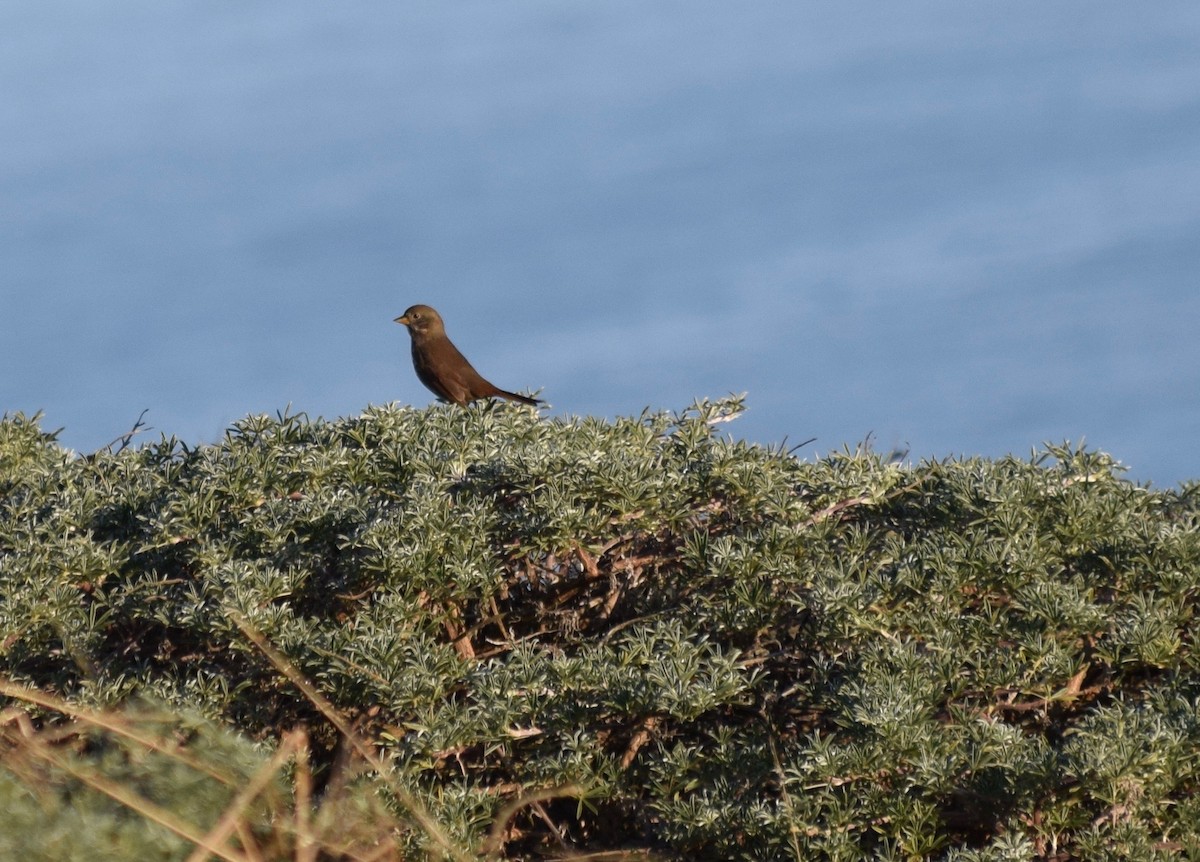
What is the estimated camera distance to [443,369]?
9914mm

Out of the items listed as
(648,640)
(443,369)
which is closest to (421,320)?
(443,369)

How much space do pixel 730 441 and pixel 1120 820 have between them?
180 cm

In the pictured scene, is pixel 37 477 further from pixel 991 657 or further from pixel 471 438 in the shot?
pixel 991 657

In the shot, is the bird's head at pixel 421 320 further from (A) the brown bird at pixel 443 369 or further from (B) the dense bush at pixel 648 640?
(B) the dense bush at pixel 648 640

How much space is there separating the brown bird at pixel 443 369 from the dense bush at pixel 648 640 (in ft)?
13.9

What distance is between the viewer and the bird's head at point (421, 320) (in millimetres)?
10611

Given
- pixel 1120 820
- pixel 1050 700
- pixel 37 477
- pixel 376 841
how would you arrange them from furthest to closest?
pixel 37 477 < pixel 1050 700 < pixel 1120 820 < pixel 376 841

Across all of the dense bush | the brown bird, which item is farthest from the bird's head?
the dense bush

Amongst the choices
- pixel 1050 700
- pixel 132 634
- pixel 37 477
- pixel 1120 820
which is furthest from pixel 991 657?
pixel 37 477

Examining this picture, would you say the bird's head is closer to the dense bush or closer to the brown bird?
the brown bird

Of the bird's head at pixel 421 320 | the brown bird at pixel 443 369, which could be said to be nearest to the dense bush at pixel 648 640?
the brown bird at pixel 443 369

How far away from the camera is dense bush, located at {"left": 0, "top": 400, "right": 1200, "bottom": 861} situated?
411 cm

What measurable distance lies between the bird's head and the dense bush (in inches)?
200

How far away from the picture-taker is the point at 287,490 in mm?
5340
